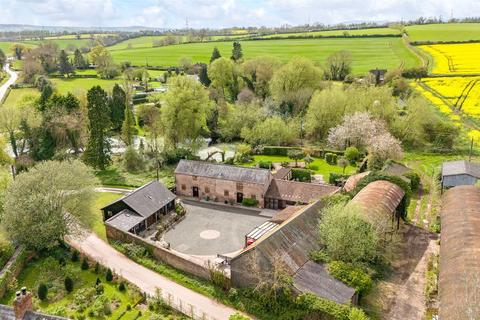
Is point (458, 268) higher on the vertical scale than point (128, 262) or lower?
higher

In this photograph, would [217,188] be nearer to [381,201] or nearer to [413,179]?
[381,201]

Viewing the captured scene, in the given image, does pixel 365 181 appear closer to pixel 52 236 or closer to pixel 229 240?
pixel 229 240

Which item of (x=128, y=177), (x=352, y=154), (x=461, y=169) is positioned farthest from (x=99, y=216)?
(x=461, y=169)

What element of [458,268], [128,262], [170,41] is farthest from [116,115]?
[170,41]

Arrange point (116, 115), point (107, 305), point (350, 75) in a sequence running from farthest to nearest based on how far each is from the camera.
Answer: point (350, 75) < point (116, 115) < point (107, 305)

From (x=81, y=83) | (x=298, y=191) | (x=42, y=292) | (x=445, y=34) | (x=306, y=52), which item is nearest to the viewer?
(x=42, y=292)

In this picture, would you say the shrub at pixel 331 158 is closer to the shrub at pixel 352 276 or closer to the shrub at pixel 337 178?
the shrub at pixel 337 178

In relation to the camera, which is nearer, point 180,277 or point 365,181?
point 180,277
